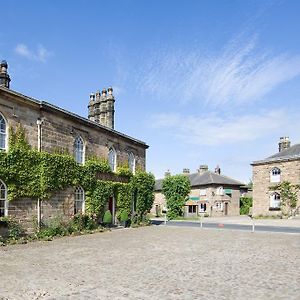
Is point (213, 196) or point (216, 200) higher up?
point (213, 196)

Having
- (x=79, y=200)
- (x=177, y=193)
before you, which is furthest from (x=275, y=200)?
(x=79, y=200)

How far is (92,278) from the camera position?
8516mm

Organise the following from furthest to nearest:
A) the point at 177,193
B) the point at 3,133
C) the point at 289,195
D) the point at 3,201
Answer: the point at 177,193
the point at 289,195
the point at 3,133
the point at 3,201

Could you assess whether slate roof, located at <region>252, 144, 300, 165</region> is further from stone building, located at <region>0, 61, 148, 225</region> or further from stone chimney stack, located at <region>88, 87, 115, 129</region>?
stone chimney stack, located at <region>88, 87, 115, 129</region>

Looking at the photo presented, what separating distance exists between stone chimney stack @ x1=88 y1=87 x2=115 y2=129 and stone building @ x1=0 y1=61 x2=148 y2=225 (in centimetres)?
248

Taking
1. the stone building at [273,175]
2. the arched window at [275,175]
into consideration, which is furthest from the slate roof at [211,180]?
the arched window at [275,175]

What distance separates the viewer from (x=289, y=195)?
36312 millimetres

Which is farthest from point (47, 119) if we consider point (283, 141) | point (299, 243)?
point (283, 141)

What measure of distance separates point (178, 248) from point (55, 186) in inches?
322

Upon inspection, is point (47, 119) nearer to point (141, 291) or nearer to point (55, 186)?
point (55, 186)

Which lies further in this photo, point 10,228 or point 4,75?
point 4,75

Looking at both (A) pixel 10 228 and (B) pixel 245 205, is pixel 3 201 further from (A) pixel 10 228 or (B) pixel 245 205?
(B) pixel 245 205

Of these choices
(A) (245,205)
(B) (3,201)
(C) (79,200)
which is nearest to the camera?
(B) (3,201)

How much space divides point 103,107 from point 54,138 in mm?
9405
